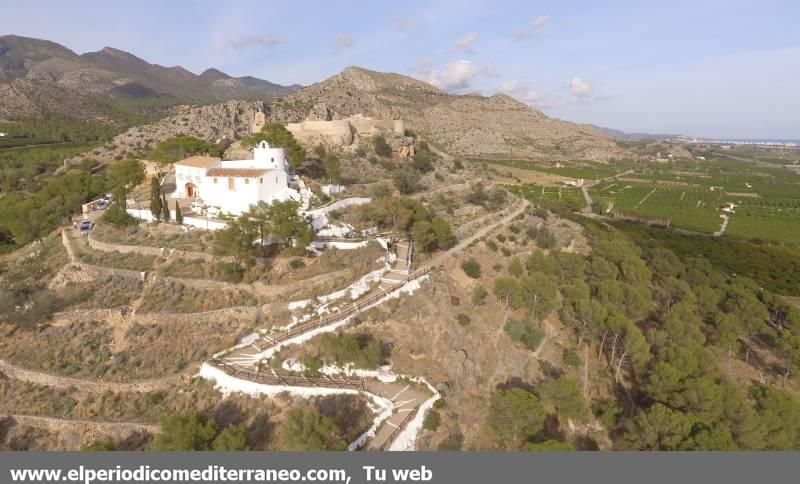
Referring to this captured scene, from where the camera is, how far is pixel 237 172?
2870cm

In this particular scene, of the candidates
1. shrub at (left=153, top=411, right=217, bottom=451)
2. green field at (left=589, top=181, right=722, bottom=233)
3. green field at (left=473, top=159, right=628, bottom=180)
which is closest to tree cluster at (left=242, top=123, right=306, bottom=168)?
shrub at (left=153, top=411, right=217, bottom=451)

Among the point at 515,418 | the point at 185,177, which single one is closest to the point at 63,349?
the point at 185,177

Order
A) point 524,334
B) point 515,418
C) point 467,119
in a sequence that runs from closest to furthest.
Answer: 1. point 515,418
2. point 524,334
3. point 467,119

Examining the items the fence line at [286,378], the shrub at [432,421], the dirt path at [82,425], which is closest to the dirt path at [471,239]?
the fence line at [286,378]

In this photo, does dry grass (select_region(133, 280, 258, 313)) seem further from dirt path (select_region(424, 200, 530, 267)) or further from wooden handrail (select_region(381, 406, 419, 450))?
dirt path (select_region(424, 200, 530, 267))

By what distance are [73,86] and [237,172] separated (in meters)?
161

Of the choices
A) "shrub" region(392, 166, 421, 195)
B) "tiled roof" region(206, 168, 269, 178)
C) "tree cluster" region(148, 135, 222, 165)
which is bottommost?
"shrub" region(392, 166, 421, 195)

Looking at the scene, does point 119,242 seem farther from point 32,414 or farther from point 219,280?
point 32,414

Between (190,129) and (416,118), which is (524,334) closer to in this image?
(190,129)

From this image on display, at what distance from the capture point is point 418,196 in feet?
127

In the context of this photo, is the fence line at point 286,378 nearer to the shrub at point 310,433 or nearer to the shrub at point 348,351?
the shrub at point 348,351

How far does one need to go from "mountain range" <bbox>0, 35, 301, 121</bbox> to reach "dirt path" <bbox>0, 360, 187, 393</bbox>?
10775cm

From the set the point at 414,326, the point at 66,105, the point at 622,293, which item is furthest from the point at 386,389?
the point at 66,105

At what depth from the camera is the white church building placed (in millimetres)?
28078
